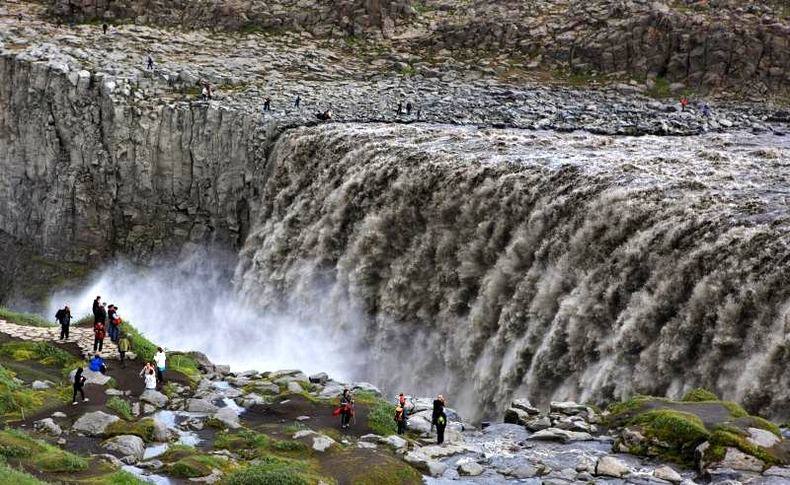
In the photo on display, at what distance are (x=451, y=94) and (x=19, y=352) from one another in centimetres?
4316

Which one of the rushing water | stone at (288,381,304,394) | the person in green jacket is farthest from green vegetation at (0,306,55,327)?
stone at (288,381,304,394)

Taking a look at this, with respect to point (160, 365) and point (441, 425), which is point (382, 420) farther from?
point (160, 365)

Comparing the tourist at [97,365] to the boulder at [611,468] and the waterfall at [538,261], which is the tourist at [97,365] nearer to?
the waterfall at [538,261]

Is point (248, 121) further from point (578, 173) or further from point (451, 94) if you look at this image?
point (578, 173)

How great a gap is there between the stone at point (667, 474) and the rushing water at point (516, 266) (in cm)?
512

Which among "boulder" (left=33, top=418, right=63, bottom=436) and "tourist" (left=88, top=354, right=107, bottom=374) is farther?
"tourist" (left=88, top=354, right=107, bottom=374)

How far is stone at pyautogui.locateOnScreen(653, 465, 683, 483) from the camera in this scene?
20.3 metres

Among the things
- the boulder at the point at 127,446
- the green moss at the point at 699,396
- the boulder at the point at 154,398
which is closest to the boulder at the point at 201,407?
the boulder at the point at 154,398

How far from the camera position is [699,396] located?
24406 mm

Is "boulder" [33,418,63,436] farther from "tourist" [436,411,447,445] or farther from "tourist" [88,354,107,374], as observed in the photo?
"tourist" [436,411,447,445]

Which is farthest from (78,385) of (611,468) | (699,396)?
(699,396)

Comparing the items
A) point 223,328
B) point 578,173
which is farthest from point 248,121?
point 578,173

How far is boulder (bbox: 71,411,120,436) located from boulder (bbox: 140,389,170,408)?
2.84m

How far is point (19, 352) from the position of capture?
33.1 m
